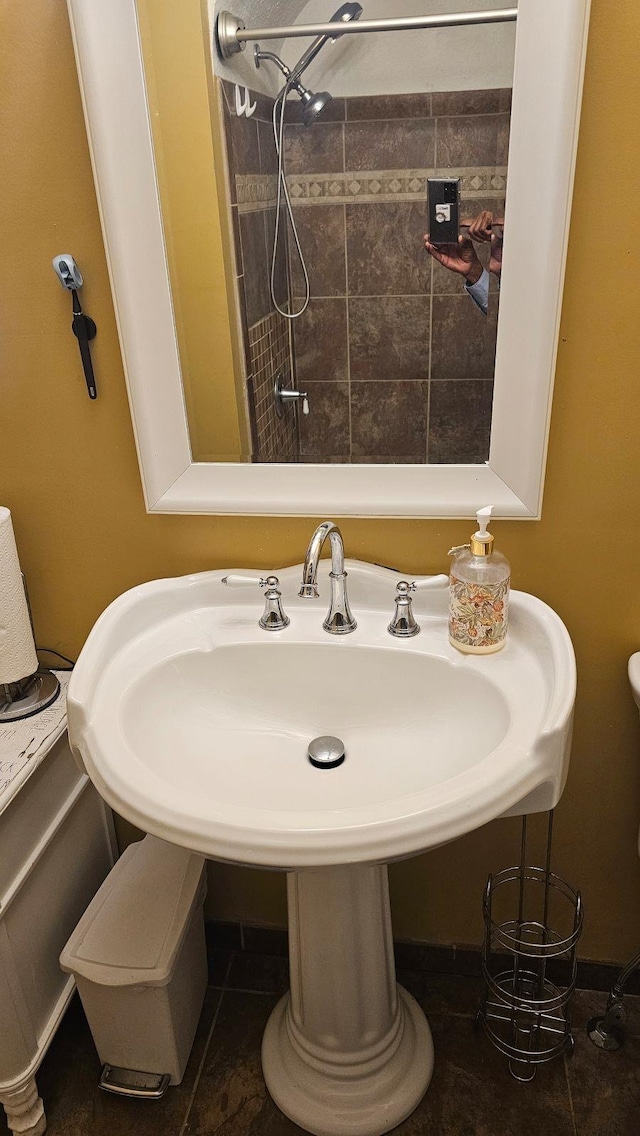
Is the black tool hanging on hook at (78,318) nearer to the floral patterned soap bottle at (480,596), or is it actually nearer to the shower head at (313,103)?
the shower head at (313,103)

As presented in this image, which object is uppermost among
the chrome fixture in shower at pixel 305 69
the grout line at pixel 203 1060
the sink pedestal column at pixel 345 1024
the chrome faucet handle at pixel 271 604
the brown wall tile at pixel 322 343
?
the chrome fixture in shower at pixel 305 69

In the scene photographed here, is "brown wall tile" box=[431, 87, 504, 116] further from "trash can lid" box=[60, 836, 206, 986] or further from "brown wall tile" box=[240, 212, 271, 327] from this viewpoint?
"trash can lid" box=[60, 836, 206, 986]

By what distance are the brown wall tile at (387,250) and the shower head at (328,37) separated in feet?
0.58

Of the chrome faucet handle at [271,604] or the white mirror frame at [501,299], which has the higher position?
the white mirror frame at [501,299]

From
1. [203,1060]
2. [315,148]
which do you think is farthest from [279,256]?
[203,1060]

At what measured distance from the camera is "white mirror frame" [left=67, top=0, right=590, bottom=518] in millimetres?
1010

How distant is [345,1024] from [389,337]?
3.47ft

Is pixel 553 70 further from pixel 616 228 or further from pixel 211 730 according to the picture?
pixel 211 730

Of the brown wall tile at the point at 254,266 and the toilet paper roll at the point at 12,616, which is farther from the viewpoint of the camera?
the toilet paper roll at the point at 12,616

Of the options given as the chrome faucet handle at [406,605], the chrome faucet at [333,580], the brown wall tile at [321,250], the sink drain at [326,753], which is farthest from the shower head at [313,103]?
the sink drain at [326,753]

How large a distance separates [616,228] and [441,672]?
620 millimetres

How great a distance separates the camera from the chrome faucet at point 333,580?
3.54 ft

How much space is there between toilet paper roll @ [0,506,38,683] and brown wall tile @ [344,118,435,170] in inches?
29.1

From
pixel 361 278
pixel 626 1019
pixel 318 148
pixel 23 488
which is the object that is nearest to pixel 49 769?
pixel 23 488
